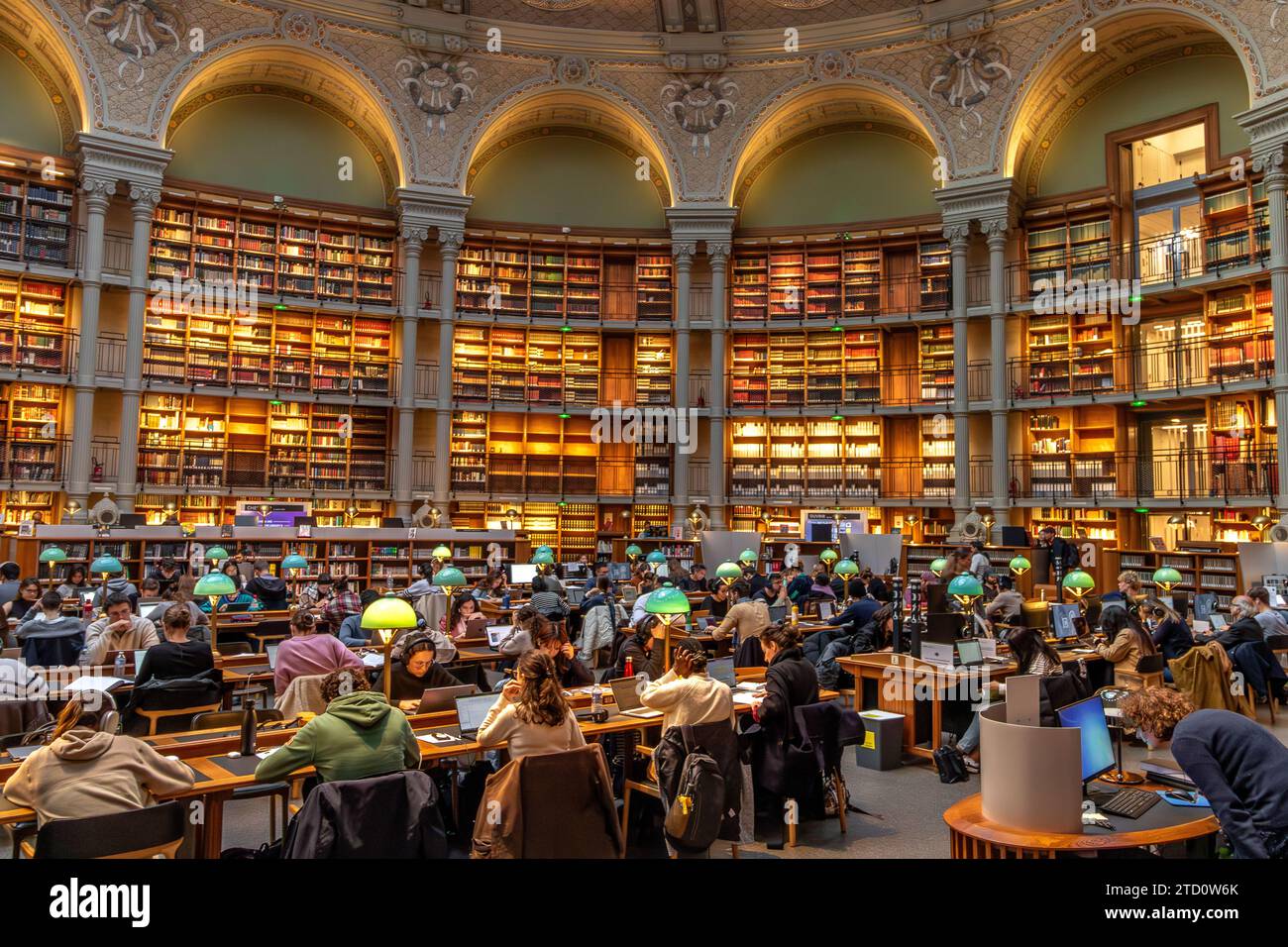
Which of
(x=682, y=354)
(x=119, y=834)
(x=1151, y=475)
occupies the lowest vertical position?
(x=119, y=834)

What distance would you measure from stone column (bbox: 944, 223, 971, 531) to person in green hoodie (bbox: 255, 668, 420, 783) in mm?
13974

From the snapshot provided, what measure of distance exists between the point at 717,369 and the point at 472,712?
519 inches

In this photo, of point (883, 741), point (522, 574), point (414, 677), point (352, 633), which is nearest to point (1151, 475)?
point (522, 574)

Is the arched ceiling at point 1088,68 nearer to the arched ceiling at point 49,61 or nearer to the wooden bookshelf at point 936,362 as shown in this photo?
the wooden bookshelf at point 936,362

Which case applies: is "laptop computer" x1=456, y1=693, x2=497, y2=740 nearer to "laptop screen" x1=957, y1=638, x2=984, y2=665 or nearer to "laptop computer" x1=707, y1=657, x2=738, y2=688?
"laptop computer" x1=707, y1=657, x2=738, y2=688

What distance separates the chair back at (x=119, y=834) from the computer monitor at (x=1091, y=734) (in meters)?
3.24

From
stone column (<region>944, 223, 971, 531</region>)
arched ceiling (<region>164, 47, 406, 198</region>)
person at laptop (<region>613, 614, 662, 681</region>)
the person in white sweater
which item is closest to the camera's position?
the person in white sweater

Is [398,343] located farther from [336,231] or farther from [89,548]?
[89,548]

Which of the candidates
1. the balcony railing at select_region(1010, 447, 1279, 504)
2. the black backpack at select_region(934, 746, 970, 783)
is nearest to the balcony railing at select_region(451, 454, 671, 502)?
the balcony railing at select_region(1010, 447, 1279, 504)

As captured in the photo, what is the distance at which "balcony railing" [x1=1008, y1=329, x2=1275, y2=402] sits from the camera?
13.5m

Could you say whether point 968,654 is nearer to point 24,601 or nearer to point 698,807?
point 698,807

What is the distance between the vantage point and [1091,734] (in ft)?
11.9

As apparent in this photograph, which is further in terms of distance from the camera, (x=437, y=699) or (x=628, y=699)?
(x=628, y=699)

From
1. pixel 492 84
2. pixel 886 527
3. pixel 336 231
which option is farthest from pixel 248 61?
pixel 886 527
